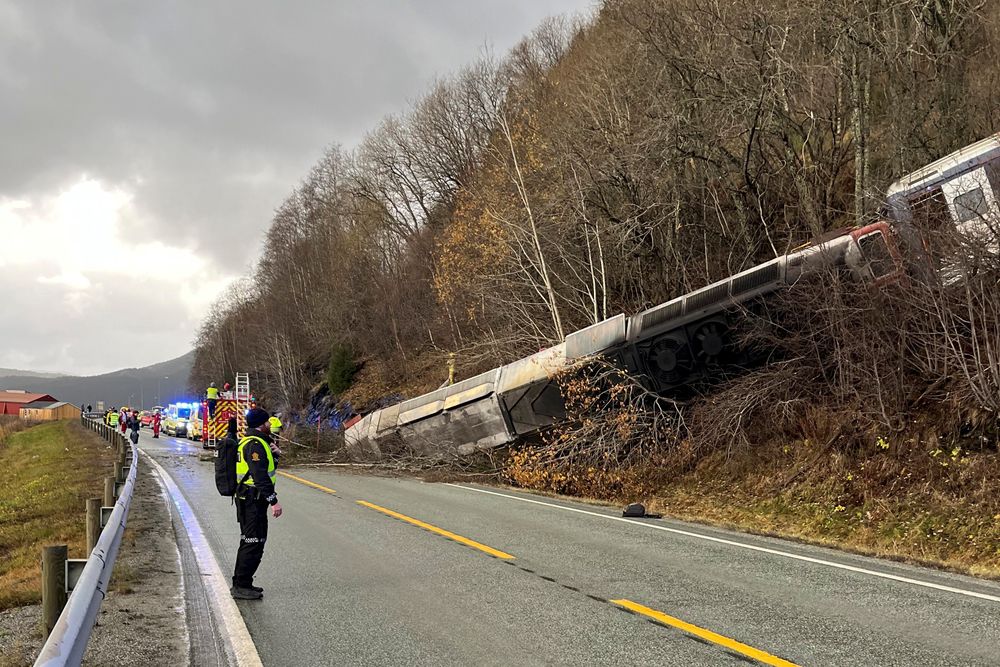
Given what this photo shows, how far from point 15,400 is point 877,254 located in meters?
152

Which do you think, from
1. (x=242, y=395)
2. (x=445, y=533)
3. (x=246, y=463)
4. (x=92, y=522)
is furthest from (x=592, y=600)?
(x=242, y=395)

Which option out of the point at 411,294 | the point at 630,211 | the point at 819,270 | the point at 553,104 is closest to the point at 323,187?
the point at 411,294

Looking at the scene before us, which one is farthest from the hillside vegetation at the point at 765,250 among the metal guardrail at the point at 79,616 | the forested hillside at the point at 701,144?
the metal guardrail at the point at 79,616

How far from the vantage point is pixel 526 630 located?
18.2ft

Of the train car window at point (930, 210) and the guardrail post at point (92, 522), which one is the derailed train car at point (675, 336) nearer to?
the train car window at point (930, 210)

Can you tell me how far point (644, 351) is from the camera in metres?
15.5

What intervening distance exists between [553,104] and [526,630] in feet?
66.7

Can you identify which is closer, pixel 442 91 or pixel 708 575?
pixel 708 575

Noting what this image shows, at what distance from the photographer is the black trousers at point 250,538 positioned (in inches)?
267

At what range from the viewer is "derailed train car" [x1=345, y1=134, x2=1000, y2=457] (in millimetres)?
11836

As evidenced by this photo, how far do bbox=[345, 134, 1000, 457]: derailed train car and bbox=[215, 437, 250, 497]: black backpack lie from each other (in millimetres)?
9776

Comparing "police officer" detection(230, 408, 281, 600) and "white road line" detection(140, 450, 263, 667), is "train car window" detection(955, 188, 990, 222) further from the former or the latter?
"white road line" detection(140, 450, 263, 667)

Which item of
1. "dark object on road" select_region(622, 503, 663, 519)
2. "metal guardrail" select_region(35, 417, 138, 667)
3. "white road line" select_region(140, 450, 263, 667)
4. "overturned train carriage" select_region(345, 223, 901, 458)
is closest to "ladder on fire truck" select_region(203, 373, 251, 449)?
"overturned train carriage" select_region(345, 223, 901, 458)

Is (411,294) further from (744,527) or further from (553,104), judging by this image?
(744,527)
